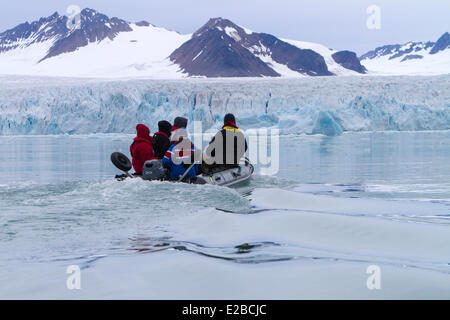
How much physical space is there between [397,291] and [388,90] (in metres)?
26.3

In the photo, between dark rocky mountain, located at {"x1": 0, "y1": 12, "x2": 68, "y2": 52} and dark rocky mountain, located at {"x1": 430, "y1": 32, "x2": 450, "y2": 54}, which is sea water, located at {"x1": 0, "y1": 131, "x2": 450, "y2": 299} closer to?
dark rocky mountain, located at {"x1": 0, "y1": 12, "x2": 68, "y2": 52}

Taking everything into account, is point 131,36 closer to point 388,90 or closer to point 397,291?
point 388,90

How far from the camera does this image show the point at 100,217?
552 cm

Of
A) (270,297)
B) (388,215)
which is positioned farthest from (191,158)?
(270,297)

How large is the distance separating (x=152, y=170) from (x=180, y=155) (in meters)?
0.45

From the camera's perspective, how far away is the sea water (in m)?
3.13

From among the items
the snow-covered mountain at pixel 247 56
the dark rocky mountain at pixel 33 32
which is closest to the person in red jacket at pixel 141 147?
the snow-covered mountain at pixel 247 56

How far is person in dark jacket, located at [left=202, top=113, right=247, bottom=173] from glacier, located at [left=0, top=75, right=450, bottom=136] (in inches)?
686

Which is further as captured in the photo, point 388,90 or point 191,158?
point 388,90

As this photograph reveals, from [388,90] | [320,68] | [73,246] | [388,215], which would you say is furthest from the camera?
[320,68]

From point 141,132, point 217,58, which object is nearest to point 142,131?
point 141,132

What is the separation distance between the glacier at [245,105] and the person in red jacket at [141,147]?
61.8 feet

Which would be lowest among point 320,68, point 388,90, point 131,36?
point 388,90

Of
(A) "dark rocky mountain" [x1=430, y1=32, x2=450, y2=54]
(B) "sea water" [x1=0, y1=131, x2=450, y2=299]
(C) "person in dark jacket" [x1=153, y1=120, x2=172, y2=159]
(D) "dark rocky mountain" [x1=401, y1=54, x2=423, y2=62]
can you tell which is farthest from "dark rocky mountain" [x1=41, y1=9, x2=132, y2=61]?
(B) "sea water" [x1=0, y1=131, x2=450, y2=299]
